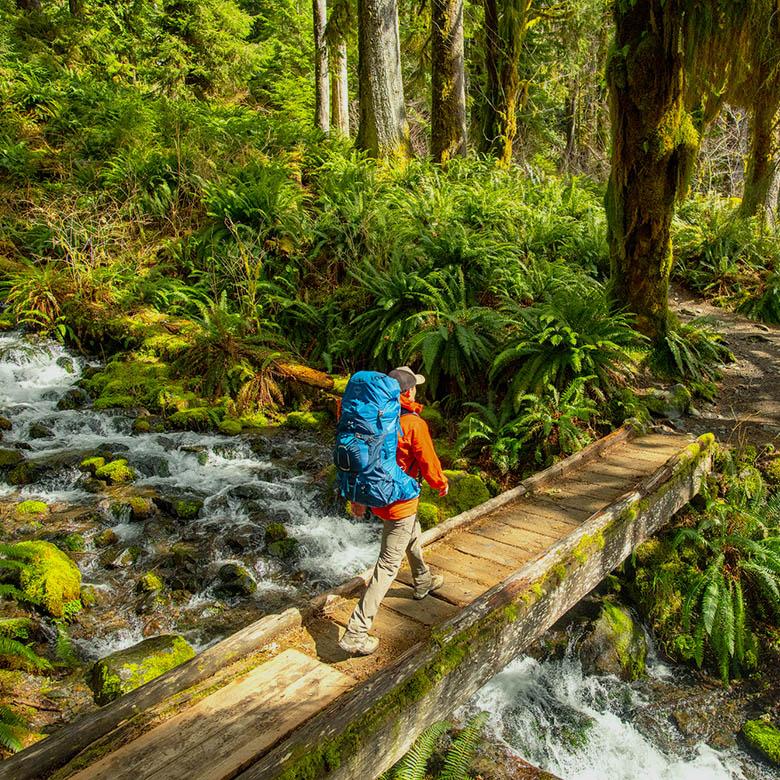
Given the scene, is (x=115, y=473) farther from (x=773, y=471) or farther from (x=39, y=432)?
(x=773, y=471)

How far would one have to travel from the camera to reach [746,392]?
8609 millimetres

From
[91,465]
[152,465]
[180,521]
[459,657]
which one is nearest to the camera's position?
[459,657]

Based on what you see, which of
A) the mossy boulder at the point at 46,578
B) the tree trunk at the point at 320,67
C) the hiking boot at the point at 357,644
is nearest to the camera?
the hiking boot at the point at 357,644

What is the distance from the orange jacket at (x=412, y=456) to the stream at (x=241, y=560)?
2252mm

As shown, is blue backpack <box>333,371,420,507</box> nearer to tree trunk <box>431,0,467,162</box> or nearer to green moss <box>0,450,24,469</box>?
green moss <box>0,450,24,469</box>

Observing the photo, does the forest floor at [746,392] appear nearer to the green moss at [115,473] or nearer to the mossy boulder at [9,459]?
the green moss at [115,473]

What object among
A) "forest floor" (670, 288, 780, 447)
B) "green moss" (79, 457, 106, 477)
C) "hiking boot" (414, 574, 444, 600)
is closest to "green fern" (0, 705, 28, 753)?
"hiking boot" (414, 574, 444, 600)

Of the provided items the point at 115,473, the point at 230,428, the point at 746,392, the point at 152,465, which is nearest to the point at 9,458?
the point at 115,473

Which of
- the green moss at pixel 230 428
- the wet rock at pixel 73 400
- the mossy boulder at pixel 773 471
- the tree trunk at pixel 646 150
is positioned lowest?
the mossy boulder at pixel 773 471

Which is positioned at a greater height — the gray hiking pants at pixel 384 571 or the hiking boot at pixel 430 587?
the gray hiking pants at pixel 384 571

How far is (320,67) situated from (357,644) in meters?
16.3

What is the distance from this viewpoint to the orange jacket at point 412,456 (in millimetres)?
3898

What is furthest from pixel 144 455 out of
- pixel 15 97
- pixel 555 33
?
pixel 555 33

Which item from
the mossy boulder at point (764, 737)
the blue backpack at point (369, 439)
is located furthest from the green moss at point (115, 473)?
the mossy boulder at point (764, 737)
